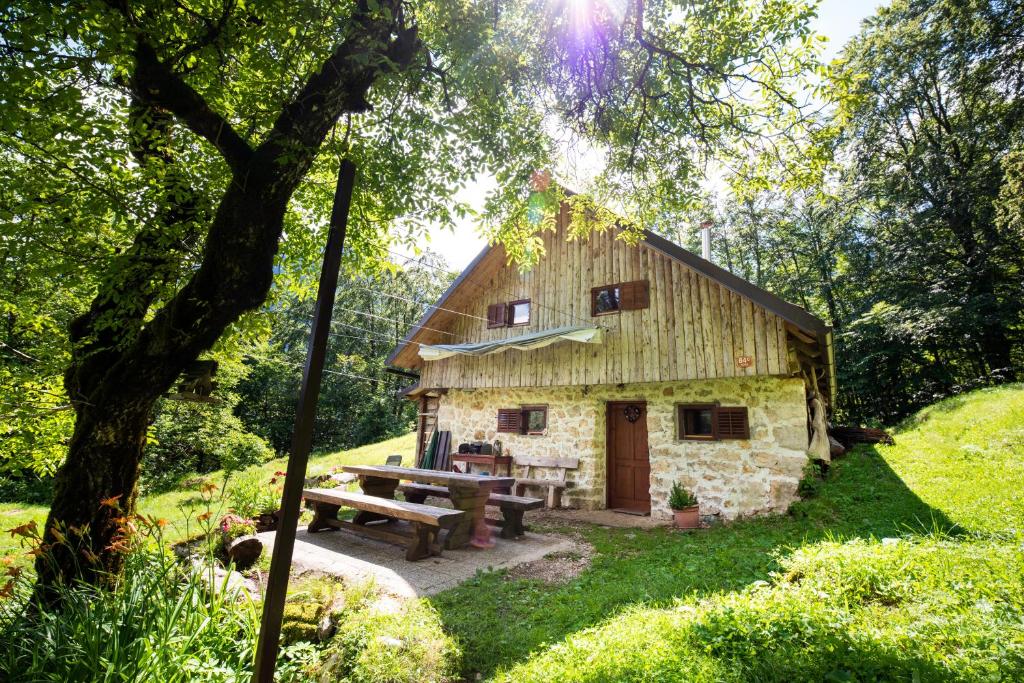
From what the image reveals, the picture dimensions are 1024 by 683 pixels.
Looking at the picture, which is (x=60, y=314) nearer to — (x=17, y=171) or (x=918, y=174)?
(x=17, y=171)

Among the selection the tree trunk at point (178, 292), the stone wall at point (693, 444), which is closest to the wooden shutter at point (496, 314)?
the stone wall at point (693, 444)

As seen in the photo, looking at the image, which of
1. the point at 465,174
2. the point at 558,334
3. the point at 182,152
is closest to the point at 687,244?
the point at 558,334

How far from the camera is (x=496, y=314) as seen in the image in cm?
1159

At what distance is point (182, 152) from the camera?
4340 millimetres

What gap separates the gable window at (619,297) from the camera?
912 cm

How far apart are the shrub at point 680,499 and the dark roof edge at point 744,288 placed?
→ 336 centimetres

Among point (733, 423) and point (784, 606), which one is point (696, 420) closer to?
point (733, 423)

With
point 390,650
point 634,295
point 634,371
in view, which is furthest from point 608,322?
point 390,650

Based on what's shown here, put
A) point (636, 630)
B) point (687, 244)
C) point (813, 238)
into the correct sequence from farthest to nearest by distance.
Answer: point (687, 244), point (813, 238), point (636, 630)

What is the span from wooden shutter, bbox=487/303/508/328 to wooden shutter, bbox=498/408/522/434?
2.09 metres

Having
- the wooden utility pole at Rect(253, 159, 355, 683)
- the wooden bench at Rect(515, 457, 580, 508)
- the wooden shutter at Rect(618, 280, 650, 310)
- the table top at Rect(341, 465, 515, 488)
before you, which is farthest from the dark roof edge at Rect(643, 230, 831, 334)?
the wooden utility pole at Rect(253, 159, 355, 683)

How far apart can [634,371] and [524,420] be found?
318cm

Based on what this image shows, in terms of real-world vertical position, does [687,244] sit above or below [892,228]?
above

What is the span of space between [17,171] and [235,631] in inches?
154
